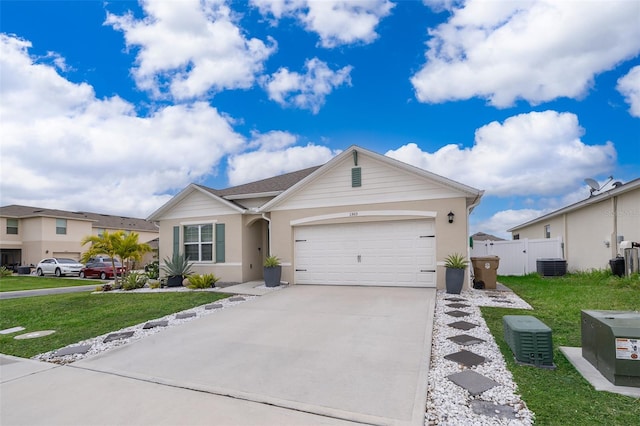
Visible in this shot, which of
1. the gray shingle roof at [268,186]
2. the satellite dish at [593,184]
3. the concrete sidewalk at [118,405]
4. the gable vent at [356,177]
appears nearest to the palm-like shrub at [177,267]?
the gray shingle roof at [268,186]

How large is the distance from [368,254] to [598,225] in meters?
9.62

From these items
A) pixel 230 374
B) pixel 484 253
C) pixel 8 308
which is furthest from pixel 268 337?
pixel 484 253

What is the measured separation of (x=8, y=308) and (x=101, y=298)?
2297 mm

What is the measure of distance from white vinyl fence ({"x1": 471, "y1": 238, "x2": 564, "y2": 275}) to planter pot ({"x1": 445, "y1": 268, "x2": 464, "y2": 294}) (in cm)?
602

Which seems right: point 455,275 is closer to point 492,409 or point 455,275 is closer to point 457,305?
point 457,305

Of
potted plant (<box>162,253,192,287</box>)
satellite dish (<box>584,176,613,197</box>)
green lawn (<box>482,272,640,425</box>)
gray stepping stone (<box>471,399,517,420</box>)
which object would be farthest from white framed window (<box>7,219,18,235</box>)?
satellite dish (<box>584,176,613,197</box>)

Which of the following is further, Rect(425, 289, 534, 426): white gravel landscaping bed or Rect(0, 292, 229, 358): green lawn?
Rect(0, 292, 229, 358): green lawn

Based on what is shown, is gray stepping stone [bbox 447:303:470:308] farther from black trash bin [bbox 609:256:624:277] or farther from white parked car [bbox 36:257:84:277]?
white parked car [bbox 36:257:84:277]

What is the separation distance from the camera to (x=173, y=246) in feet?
48.7

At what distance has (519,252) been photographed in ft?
50.8

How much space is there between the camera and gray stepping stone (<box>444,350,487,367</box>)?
4.45 m

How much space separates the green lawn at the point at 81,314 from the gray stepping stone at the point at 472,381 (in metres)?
6.48

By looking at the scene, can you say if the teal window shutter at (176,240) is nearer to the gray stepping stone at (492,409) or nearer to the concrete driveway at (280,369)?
the concrete driveway at (280,369)

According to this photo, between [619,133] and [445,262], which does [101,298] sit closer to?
[445,262]
